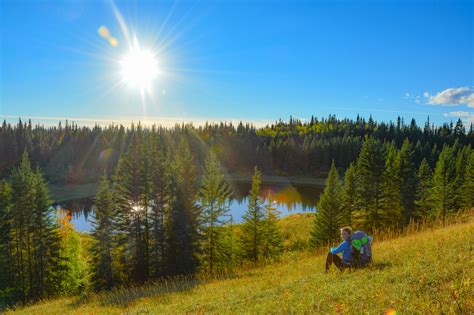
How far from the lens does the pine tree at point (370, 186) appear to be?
116 ft

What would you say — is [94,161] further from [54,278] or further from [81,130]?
[54,278]

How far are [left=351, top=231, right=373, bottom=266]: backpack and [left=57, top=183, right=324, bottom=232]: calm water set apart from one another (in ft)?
154

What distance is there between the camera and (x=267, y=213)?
3122 cm

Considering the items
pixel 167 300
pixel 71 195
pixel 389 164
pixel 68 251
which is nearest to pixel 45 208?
pixel 68 251

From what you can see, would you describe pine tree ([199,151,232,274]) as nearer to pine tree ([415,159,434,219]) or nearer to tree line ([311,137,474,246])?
tree line ([311,137,474,246])

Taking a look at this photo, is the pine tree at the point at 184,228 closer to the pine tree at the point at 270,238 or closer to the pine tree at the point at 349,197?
the pine tree at the point at 270,238

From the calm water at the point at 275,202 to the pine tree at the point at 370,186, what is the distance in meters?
21.9

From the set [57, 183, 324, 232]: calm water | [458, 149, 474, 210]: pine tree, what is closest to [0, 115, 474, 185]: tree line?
[57, 183, 324, 232]: calm water

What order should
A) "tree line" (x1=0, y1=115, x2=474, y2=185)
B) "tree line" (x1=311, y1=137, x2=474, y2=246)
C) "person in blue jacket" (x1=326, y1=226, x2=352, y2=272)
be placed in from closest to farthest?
"person in blue jacket" (x1=326, y1=226, x2=352, y2=272)
"tree line" (x1=311, y1=137, x2=474, y2=246)
"tree line" (x1=0, y1=115, x2=474, y2=185)

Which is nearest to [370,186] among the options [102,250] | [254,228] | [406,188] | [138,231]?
[406,188]

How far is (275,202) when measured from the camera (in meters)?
69.9

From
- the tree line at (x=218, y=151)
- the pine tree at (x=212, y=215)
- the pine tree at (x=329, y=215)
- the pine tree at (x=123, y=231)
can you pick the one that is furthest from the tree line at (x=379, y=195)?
the tree line at (x=218, y=151)

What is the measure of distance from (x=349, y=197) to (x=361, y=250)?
27642 mm

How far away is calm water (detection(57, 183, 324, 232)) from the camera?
66.0m
